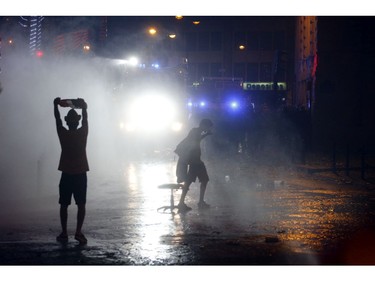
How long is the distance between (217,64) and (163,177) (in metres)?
40.9

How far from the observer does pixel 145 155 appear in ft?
73.2

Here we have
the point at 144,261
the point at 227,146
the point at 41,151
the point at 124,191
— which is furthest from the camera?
the point at 227,146

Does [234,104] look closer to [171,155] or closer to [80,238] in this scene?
[171,155]

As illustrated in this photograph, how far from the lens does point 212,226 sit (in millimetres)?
8711

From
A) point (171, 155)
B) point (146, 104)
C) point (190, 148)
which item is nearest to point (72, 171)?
point (190, 148)

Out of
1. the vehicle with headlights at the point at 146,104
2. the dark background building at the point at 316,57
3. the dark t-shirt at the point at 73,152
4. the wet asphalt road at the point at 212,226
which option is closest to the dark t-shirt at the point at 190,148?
the wet asphalt road at the point at 212,226

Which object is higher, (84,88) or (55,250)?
Result: (84,88)

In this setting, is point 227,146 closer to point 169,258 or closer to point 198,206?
point 198,206

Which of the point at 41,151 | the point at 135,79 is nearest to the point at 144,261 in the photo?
the point at 41,151

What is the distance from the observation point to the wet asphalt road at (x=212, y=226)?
664cm

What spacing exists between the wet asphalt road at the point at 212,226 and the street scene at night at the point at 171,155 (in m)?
0.04

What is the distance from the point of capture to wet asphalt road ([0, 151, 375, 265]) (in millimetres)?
6645

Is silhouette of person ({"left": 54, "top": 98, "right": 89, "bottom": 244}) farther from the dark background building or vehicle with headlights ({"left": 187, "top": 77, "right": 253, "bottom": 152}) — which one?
vehicle with headlights ({"left": 187, "top": 77, "right": 253, "bottom": 152})

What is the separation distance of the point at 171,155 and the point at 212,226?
13531 mm
